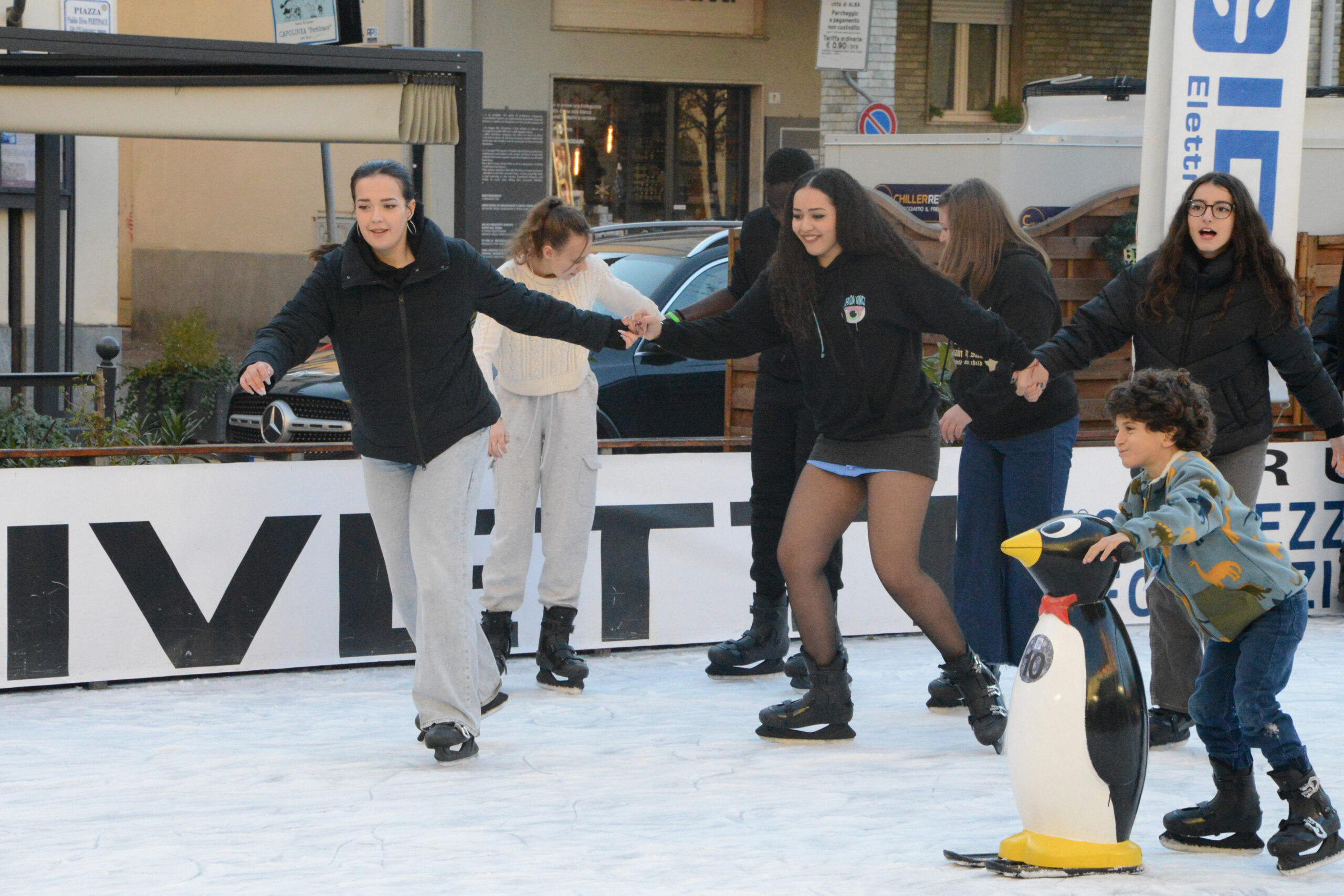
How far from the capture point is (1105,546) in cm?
373

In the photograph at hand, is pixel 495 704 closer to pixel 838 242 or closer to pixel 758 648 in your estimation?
pixel 758 648

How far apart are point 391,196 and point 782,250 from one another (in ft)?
4.18

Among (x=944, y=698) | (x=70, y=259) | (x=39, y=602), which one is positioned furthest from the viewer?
(x=70, y=259)

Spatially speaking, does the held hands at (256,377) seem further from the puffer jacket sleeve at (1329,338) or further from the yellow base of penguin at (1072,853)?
the puffer jacket sleeve at (1329,338)

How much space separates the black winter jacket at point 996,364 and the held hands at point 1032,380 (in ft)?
1.00

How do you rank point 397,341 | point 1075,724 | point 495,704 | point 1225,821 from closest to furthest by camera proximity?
point 1075,724
point 1225,821
point 397,341
point 495,704

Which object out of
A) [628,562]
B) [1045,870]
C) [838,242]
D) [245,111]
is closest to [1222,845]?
[1045,870]

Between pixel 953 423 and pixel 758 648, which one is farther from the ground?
pixel 953 423

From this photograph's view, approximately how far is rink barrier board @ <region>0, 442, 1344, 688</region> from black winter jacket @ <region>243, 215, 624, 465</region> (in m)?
1.40

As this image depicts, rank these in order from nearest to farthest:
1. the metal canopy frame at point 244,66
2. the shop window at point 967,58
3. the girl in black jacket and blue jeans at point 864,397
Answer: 1. the girl in black jacket and blue jeans at point 864,397
2. the metal canopy frame at point 244,66
3. the shop window at point 967,58

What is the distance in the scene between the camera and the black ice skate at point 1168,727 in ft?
17.3

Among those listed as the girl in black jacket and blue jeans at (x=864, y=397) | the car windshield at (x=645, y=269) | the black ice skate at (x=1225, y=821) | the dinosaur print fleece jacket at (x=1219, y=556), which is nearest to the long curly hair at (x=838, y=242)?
the girl in black jacket and blue jeans at (x=864, y=397)

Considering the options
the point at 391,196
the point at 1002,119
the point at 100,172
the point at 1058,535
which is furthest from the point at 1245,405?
the point at 1002,119

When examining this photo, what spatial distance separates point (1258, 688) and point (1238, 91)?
394 centimetres
